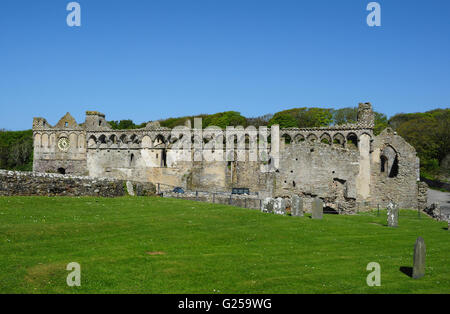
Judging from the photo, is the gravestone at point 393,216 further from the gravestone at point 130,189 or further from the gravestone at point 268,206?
the gravestone at point 130,189

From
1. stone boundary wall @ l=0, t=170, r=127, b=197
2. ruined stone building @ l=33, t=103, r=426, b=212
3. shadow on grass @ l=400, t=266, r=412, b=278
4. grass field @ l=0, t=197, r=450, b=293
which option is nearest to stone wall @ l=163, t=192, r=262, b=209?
ruined stone building @ l=33, t=103, r=426, b=212

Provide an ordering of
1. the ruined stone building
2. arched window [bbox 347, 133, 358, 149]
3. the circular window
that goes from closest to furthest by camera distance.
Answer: the ruined stone building < arched window [bbox 347, 133, 358, 149] < the circular window

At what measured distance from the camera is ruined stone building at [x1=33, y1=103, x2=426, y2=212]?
123 ft

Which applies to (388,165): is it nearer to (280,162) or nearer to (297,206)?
(280,162)

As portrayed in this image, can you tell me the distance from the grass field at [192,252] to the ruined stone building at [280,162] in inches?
669

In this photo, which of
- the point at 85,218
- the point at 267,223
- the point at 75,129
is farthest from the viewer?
the point at 75,129

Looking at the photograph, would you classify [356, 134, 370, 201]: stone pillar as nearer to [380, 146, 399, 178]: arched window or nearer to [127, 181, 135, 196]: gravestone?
[380, 146, 399, 178]: arched window

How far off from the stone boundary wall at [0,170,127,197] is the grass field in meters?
1.28

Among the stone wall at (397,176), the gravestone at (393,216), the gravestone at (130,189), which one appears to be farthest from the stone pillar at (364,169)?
the gravestone at (130,189)

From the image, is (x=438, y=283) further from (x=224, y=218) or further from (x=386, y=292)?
(x=224, y=218)

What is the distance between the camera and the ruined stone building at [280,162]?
37.5 meters

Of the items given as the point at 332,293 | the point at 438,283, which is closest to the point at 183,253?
the point at 332,293

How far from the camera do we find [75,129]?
52.2 meters
